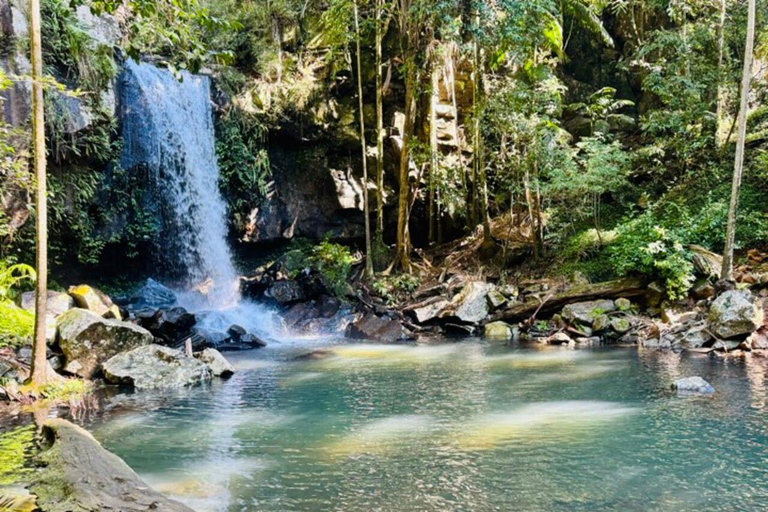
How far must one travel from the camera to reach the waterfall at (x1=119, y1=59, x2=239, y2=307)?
594 inches

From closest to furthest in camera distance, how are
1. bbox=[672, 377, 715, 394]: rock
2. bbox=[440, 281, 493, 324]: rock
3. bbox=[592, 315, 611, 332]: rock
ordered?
bbox=[672, 377, 715, 394]: rock → bbox=[592, 315, 611, 332]: rock → bbox=[440, 281, 493, 324]: rock

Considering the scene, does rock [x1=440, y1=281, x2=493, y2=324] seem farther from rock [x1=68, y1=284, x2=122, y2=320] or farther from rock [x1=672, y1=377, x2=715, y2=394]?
rock [x1=68, y1=284, x2=122, y2=320]

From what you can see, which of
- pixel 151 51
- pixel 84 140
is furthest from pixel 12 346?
pixel 151 51

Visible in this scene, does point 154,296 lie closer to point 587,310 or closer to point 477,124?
point 477,124

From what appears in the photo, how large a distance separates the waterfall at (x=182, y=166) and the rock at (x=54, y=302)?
5010 mm

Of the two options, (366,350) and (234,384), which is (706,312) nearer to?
(366,350)

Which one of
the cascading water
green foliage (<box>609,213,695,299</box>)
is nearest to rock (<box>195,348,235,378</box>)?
the cascading water

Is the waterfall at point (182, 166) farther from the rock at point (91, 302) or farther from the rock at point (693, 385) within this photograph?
the rock at point (693, 385)

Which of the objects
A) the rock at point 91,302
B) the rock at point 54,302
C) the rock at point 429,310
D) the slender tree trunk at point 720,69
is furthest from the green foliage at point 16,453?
the slender tree trunk at point 720,69

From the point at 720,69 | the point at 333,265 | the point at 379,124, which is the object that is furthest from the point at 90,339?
the point at 720,69

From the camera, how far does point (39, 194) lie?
23.7 ft

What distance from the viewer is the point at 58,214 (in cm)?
1323

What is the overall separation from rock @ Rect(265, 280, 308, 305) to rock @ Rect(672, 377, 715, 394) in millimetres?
9887

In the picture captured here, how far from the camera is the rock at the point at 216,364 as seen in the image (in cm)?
962
